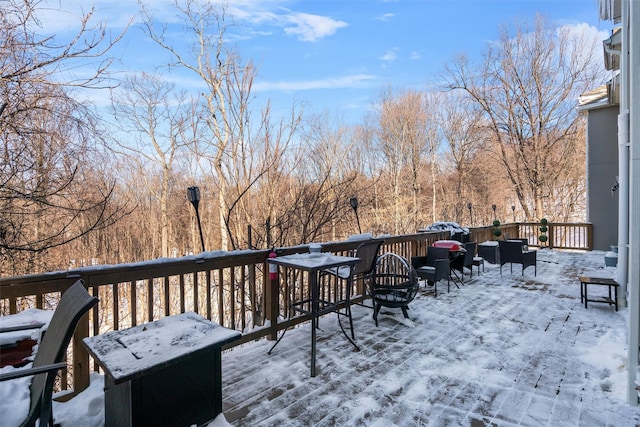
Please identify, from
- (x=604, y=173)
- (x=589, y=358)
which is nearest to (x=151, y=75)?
(x=589, y=358)

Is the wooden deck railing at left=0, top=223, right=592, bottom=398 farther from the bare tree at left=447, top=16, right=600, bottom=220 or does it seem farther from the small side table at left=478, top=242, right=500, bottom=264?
the bare tree at left=447, top=16, right=600, bottom=220

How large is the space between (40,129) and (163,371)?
4330 millimetres

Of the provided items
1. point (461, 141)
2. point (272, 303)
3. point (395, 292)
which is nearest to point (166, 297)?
point (272, 303)

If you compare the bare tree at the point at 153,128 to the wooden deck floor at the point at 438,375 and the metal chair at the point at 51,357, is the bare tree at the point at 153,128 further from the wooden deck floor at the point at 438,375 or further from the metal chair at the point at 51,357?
the metal chair at the point at 51,357

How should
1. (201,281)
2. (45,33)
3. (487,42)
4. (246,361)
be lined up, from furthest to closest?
(487,42) → (201,281) → (45,33) → (246,361)

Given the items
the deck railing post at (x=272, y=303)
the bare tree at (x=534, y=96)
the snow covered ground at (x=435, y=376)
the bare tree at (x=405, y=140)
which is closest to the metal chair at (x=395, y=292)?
the snow covered ground at (x=435, y=376)

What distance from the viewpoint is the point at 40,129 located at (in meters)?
4.33

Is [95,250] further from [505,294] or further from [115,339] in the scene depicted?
[505,294]

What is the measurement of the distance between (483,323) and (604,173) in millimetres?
8926

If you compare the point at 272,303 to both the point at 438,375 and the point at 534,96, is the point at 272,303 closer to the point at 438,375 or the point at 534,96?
the point at 438,375

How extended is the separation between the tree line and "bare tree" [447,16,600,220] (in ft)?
0.20

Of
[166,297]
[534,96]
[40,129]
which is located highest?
[534,96]

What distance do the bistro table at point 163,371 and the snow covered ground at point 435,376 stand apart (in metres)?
0.23

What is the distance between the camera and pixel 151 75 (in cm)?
1066
